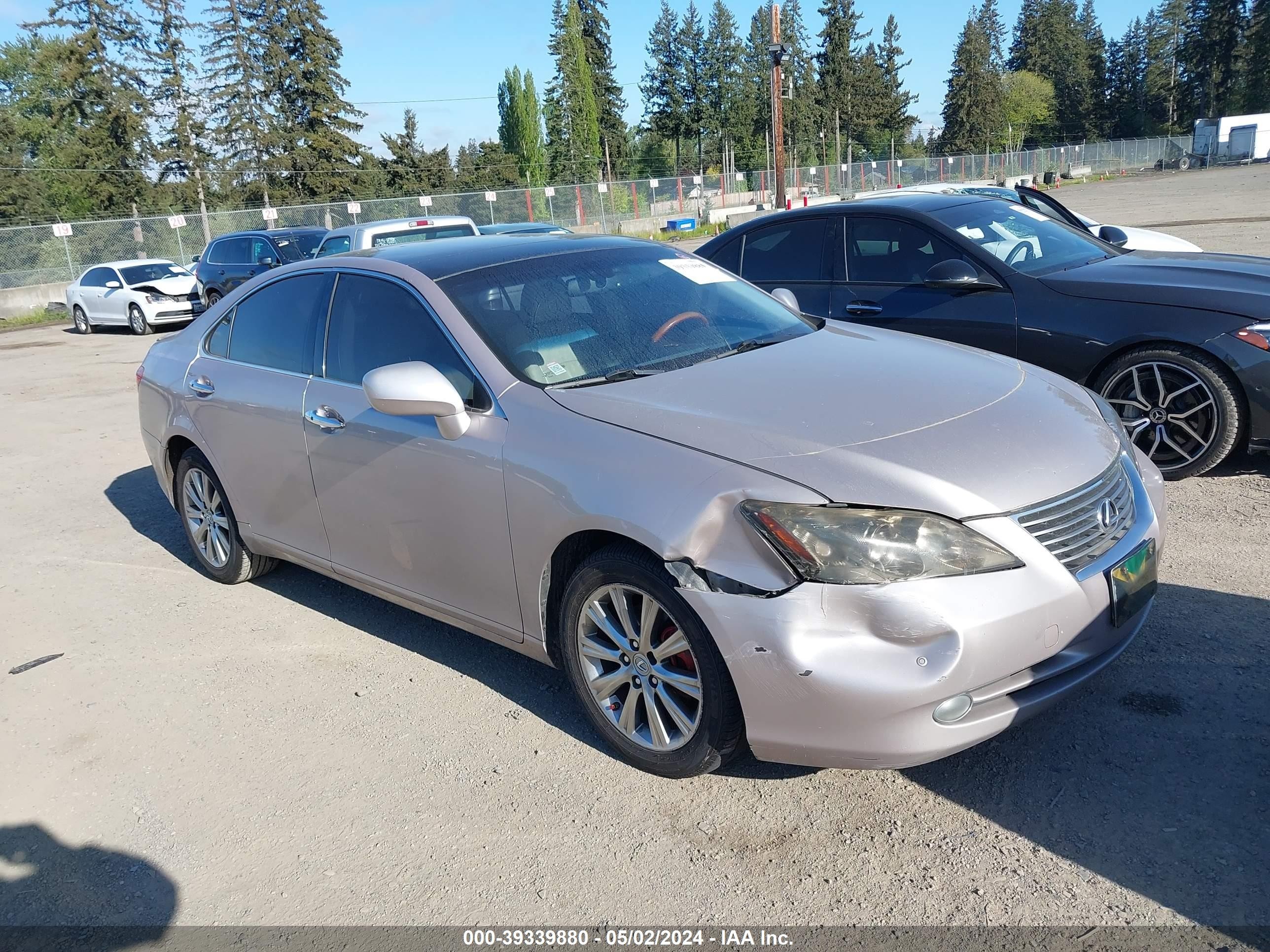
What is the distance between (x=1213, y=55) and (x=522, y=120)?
6947 cm

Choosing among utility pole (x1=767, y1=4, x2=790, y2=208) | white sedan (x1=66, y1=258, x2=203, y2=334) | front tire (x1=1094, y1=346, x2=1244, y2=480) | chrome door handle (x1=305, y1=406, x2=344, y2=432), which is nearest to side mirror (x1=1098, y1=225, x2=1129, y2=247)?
front tire (x1=1094, y1=346, x2=1244, y2=480)

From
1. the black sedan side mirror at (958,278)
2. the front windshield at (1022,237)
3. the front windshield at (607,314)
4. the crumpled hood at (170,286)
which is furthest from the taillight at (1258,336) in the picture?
the crumpled hood at (170,286)

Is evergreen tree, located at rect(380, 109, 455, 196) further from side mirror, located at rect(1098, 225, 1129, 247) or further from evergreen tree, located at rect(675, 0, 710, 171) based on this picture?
side mirror, located at rect(1098, 225, 1129, 247)

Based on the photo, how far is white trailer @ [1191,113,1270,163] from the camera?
68625 mm

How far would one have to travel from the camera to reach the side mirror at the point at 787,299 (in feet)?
15.6

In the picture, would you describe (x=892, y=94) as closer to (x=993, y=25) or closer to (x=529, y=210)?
(x=993, y=25)

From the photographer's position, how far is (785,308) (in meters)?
4.67

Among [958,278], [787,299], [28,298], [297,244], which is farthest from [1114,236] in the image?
[28,298]

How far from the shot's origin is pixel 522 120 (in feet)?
302

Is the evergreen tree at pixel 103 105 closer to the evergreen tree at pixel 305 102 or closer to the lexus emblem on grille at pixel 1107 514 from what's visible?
the evergreen tree at pixel 305 102

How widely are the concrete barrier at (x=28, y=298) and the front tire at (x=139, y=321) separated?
862cm

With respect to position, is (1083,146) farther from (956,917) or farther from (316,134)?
(956,917)

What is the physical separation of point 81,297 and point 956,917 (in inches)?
930

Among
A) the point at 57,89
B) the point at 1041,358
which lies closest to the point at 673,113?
the point at 57,89
